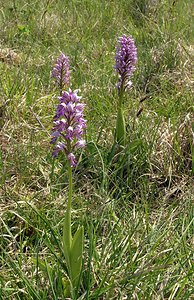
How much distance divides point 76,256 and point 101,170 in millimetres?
822

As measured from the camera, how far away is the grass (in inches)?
64.7

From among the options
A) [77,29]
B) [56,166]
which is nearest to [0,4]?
[77,29]

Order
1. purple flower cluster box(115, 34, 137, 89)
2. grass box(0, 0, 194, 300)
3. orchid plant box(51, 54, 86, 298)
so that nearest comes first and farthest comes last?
orchid plant box(51, 54, 86, 298)
grass box(0, 0, 194, 300)
purple flower cluster box(115, 34, 137, 89)

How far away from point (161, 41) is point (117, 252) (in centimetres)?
286

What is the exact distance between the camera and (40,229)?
1.93 m

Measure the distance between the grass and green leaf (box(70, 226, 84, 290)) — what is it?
0.04 meters

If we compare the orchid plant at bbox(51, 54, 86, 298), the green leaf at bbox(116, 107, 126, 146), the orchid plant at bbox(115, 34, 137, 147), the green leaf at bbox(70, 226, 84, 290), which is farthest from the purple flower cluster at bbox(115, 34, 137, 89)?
the green leaf at bbox(70, 226, 84, 290)

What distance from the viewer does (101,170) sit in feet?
7.57

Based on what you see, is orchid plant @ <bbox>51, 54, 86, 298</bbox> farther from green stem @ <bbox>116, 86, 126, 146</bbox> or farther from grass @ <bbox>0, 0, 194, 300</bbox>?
green stem @ <bbox>116, 86, 126, 146</bbox>

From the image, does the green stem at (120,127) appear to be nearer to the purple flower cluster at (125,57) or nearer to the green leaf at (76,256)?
the purple flower cluster at (125,57)

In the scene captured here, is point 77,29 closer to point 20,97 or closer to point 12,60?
point 12,60

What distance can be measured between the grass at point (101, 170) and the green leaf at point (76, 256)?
4 centimetres

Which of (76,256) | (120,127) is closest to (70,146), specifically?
(76,256)

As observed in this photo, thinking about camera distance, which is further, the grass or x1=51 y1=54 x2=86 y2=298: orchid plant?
the grass
